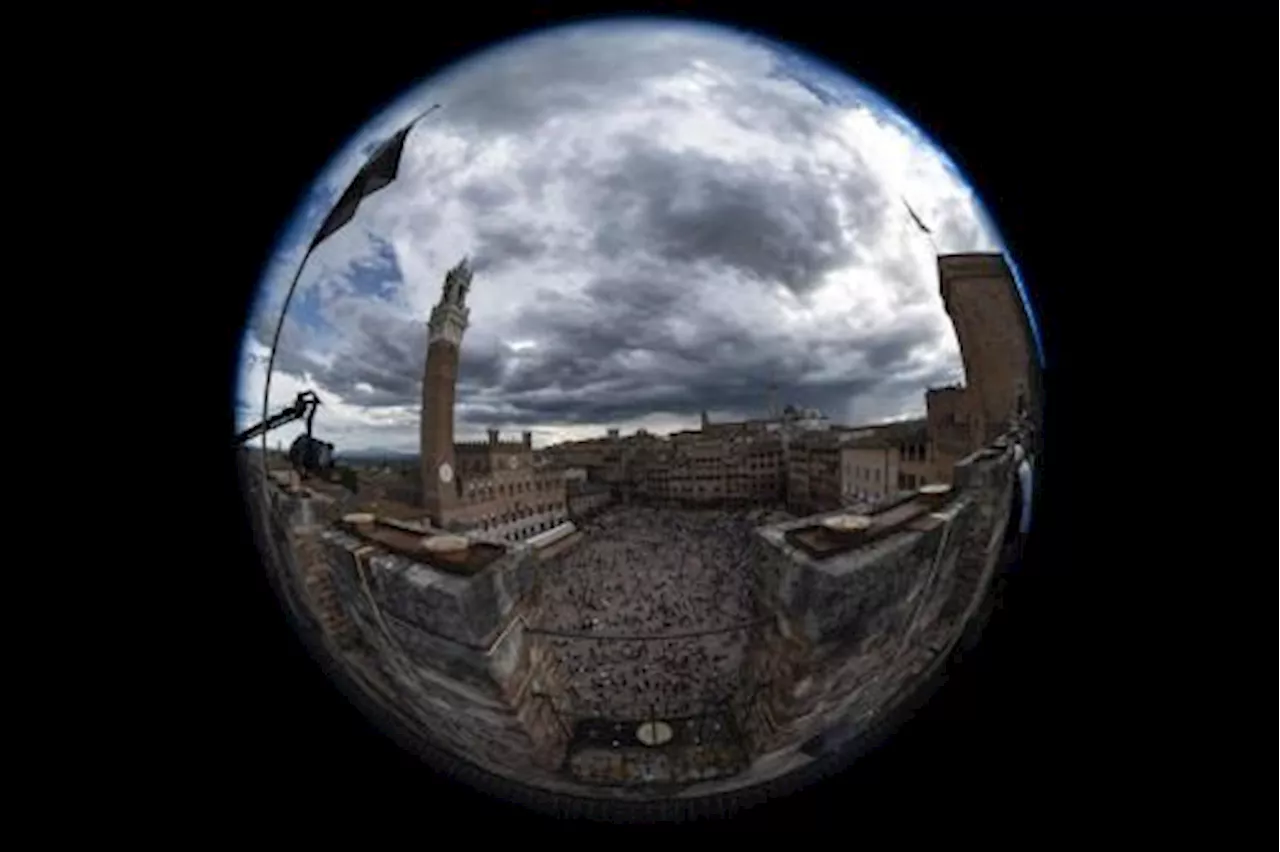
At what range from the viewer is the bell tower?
2980 mm

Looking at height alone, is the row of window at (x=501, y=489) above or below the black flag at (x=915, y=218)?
below

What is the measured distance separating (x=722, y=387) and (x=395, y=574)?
1.54 meters

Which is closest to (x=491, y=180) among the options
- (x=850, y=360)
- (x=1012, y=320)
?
(x=850, y=360)

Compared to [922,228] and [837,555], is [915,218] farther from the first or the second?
[837,555]

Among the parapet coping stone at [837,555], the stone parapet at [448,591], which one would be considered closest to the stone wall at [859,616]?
the parapet coping stone at [837,555]

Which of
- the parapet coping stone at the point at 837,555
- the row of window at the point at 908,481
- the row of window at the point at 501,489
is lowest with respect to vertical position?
the parapet coping stone at the point at 837,555

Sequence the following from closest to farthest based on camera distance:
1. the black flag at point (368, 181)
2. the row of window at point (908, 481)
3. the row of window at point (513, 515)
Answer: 1. the row of window at point (513, 515)
2. the row of window at point (908, 481)
3. the black flag at point (368, 181)

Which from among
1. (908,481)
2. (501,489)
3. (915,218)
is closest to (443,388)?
(501,489)

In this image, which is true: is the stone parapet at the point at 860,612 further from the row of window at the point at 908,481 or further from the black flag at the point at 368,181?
the black flag at the point at 368,181

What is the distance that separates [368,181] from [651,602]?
2.22 m

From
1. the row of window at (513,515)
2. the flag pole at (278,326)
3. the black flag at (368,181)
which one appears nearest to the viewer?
the row of window at (513,515)

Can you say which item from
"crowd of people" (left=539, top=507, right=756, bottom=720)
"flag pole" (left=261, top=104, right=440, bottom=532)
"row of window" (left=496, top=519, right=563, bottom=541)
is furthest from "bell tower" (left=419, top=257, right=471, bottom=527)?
"flag pole" (left=261, top=104, right=440, bottom=532)

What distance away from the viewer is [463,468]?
3.04 metres

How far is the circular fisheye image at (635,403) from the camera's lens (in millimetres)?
3002
